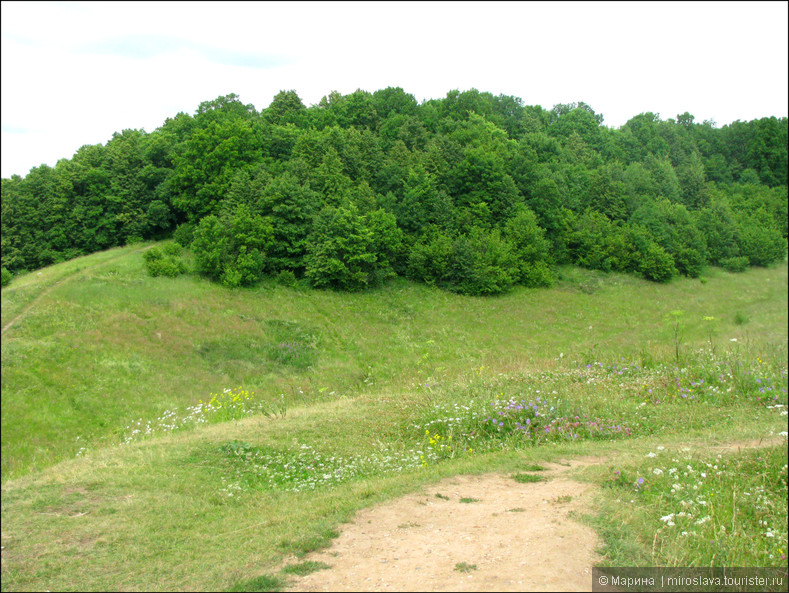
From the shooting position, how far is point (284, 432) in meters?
8.68

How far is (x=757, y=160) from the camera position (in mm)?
14695

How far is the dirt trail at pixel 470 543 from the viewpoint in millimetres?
3941

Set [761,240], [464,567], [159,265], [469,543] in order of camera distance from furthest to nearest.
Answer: [159,265] → [761,240] → [469,543] → [464,567]

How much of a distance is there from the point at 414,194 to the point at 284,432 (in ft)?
112

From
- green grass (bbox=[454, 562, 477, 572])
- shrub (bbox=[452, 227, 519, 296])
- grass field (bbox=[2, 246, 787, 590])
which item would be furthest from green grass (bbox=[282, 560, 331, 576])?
shrub (bbox=[452, 227, 519, 296])

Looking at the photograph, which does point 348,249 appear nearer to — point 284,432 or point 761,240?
point 284,432

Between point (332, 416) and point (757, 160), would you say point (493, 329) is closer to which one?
point (757, 160)

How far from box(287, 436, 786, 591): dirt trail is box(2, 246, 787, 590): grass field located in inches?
11.5

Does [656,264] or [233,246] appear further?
[233,246]

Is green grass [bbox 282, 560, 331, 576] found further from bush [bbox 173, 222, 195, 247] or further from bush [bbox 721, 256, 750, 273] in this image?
bush [bbox 173, 222, 195, 247]

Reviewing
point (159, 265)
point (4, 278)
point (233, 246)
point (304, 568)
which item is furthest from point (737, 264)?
point (233, 246)

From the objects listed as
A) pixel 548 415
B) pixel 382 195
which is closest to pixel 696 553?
pixel 548 415

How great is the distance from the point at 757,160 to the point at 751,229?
5.64m

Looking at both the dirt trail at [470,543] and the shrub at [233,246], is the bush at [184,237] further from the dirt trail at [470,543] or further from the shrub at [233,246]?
the dirt trail at [470,543]
